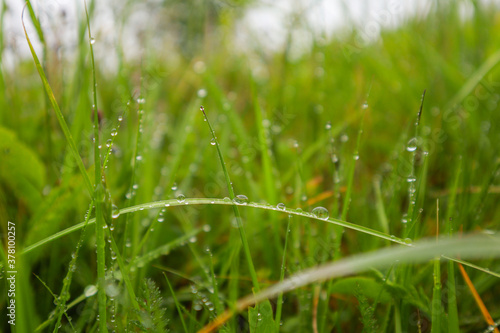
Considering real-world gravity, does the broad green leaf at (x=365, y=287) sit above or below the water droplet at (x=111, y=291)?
above

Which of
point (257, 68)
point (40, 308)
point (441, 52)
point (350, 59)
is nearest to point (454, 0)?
point (441, 52)

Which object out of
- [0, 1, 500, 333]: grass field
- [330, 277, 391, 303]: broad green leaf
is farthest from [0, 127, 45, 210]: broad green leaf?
[330, 277, 391, 303]: broad green leaf

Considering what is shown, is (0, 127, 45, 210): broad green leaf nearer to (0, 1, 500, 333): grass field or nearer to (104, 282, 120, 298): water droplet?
(0, 1, 500, 333): grass field

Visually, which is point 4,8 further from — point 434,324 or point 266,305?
point 434,324

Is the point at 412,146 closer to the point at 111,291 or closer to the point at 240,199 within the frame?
the point at 240,199

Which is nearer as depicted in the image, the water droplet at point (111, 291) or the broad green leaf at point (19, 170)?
the water droplet at point (111, 291)

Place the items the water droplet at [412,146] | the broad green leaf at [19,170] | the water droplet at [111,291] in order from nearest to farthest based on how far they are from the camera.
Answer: the water droplet at [111,291] < the water droplet at [412,146] < the broad green leaf at [19,170]

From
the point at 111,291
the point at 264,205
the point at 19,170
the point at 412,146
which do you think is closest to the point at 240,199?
the point at 264,205

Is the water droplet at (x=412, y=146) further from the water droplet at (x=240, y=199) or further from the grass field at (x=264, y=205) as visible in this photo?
the water droplet at (x=240, y=199)

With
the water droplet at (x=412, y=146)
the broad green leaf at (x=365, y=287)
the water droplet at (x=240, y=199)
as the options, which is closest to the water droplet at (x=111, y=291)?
the water droplet at (x=240, y=199)

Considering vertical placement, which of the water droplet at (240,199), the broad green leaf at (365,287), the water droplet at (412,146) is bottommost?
the broad green leaf at (365,287)
